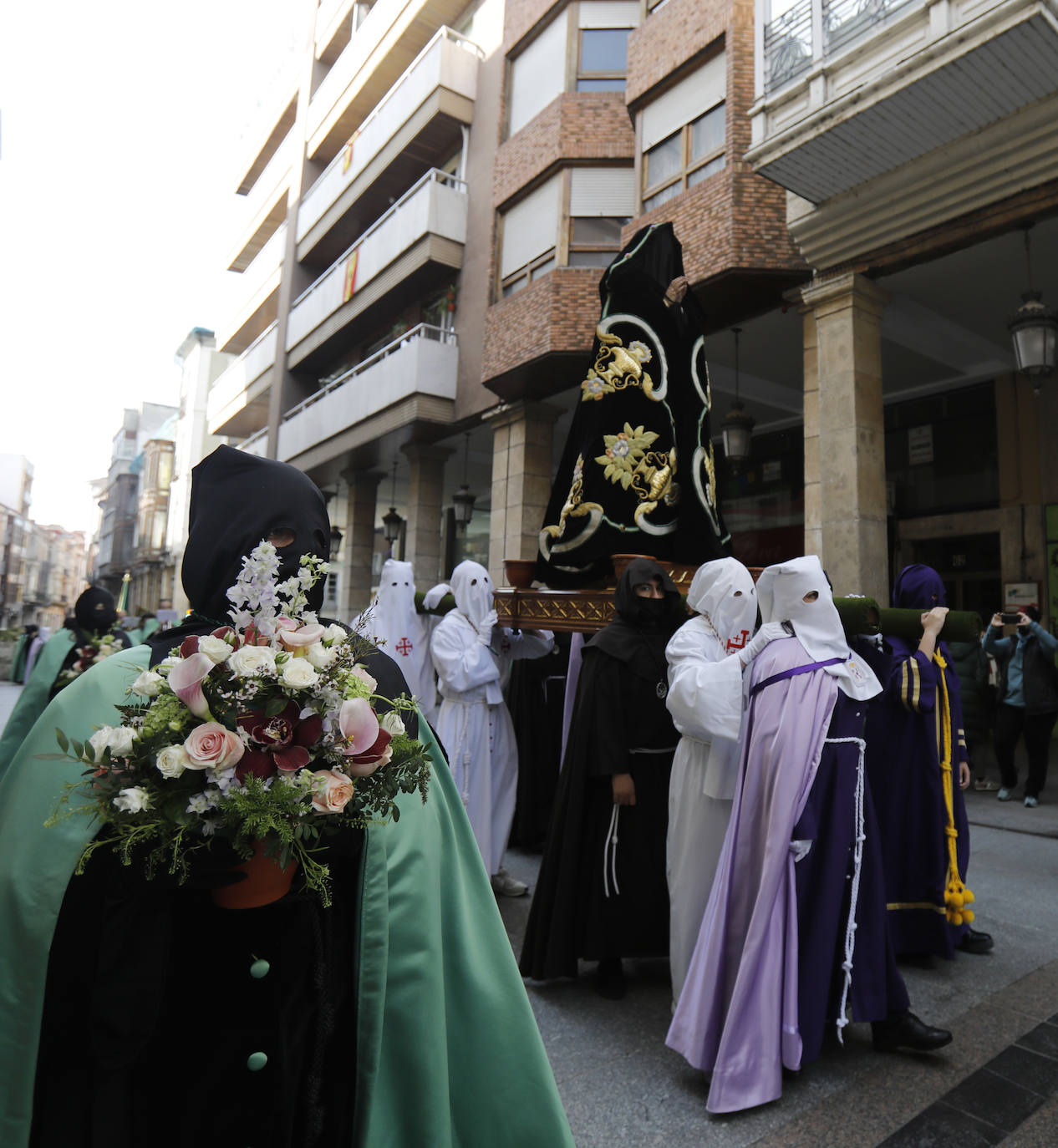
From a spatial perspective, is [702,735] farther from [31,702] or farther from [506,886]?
[31,702]

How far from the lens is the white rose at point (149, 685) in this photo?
1.39 m

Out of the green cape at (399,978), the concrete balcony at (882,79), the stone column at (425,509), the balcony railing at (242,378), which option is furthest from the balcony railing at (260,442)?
the green cape at (399,978)

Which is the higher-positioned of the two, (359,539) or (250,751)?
(359,539)

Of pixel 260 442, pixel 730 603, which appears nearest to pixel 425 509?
pixel 260 442

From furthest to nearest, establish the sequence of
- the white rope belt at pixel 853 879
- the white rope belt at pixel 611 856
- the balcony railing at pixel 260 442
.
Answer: the balcony railing at pixel 260 442, the white rope belt at pixel 611 856, the white rope belt at pixel 853 879

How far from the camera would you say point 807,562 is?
3312 mm

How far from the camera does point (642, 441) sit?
489cm

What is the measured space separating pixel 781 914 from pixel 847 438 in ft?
21.7

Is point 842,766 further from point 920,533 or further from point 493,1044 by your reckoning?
point 920,533

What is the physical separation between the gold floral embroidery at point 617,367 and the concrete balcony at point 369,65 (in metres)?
15.3

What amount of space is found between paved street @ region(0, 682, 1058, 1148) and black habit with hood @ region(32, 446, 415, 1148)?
4.88 ft

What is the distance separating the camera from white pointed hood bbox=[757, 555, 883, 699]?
3.22 m

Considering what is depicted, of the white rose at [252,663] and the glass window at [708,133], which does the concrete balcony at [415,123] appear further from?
the white rose at [252,663]

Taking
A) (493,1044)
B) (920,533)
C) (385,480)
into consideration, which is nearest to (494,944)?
(493,1044)
